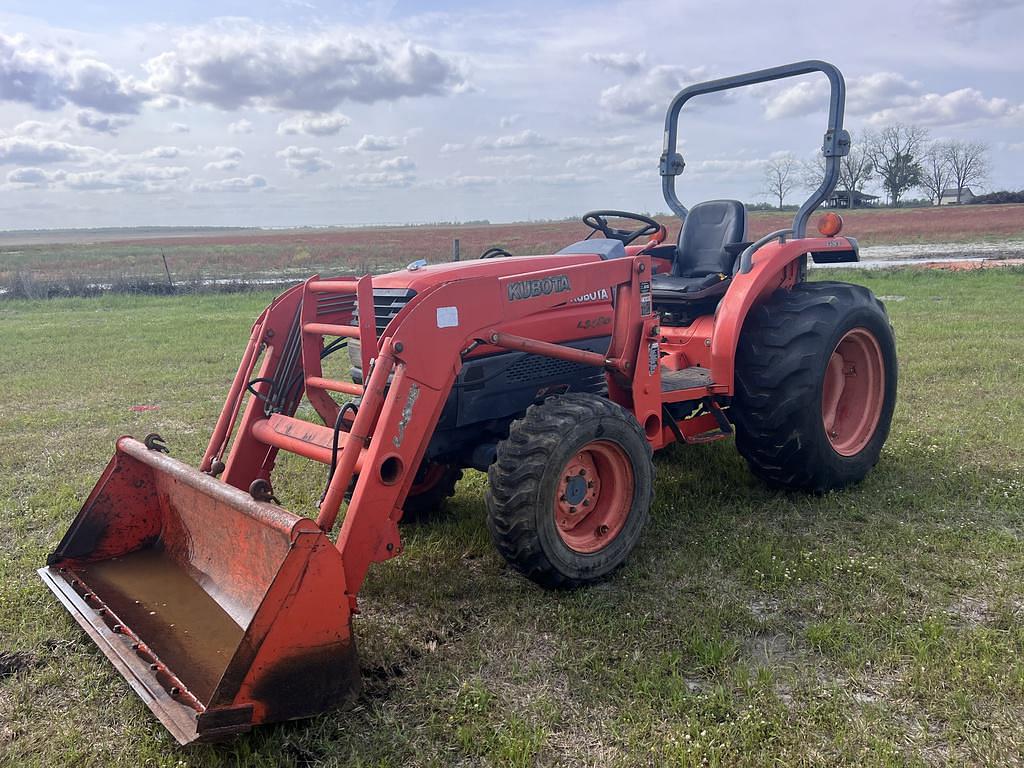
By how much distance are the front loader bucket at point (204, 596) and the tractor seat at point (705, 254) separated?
3.06 m

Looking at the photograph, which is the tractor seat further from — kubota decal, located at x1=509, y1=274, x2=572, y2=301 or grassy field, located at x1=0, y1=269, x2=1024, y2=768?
kubota decal, located at x1=509, y1=274, x2=572, y2=301

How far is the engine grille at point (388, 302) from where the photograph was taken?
3.93 m

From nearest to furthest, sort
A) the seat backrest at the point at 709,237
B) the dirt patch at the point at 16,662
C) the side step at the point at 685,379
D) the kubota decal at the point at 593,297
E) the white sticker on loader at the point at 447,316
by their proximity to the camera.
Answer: the dirt patch at the point at 16,662, the white sticker on loader at the point at 447,316, the kubota decal at the point at 593,297, the side step at the point at 685,379, the seat backrest at the point at 709,237

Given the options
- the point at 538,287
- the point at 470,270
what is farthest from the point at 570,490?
the point at 470,270

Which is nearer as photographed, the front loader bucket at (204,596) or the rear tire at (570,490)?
the front loader bucket at (204,596)

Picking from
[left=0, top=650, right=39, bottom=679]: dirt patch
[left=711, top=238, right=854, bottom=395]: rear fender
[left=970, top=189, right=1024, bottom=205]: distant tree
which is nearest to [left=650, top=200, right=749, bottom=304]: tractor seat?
[left=711, top=238, right=854, bottom=395]: rear fender

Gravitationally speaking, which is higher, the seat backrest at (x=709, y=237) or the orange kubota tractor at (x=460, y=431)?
the seat backrest at (x=709, y=237)

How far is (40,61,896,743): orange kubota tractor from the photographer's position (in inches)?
114

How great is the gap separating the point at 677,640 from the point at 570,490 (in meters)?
0.81

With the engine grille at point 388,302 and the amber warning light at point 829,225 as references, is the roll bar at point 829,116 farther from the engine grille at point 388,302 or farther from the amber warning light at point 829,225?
the engine grille at point 388,302

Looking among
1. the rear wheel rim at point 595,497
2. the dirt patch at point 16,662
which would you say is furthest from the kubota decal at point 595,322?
the dirt patch at point 16,662

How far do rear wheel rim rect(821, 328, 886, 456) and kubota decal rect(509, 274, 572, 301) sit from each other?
7.34ft

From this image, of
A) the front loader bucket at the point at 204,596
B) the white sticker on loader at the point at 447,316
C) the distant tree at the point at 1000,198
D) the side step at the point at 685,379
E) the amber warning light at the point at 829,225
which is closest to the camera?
the front loader bucket at the point at 204,596

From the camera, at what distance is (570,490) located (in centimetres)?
379
